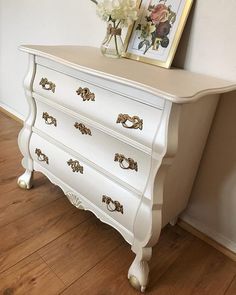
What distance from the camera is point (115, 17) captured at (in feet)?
4.04

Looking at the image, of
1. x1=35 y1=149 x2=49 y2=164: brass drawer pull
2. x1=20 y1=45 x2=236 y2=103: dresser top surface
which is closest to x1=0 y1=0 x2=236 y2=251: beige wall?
x1=20 y1=45 x2=236 y2=103: dresser top surface

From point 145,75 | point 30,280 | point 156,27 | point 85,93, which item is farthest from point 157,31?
point 30,280

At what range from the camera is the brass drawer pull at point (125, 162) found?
108cm

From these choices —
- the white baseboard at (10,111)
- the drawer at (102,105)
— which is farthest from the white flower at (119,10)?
the white baseboard at (10,111)

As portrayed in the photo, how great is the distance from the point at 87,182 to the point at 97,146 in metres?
0.18

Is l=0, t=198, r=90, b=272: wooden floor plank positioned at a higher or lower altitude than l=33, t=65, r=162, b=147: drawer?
lower

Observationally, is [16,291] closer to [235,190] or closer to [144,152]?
[144,152]

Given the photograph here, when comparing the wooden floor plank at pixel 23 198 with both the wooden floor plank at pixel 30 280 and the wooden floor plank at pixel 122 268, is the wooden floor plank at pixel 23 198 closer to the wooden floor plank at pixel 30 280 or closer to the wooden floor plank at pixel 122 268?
the wooden floor plank at pixel 30 280

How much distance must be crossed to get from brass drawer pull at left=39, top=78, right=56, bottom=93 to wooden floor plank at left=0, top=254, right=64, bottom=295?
0.75 meters

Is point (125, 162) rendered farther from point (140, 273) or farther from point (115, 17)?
point (115, 17)

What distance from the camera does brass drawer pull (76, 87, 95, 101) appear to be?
1.13m

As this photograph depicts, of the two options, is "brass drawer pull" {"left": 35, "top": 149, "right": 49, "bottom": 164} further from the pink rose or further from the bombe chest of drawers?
the pink rose

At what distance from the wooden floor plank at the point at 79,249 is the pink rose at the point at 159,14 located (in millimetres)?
1013

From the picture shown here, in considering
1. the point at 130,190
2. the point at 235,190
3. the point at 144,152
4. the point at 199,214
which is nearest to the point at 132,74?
the point at 144,152
